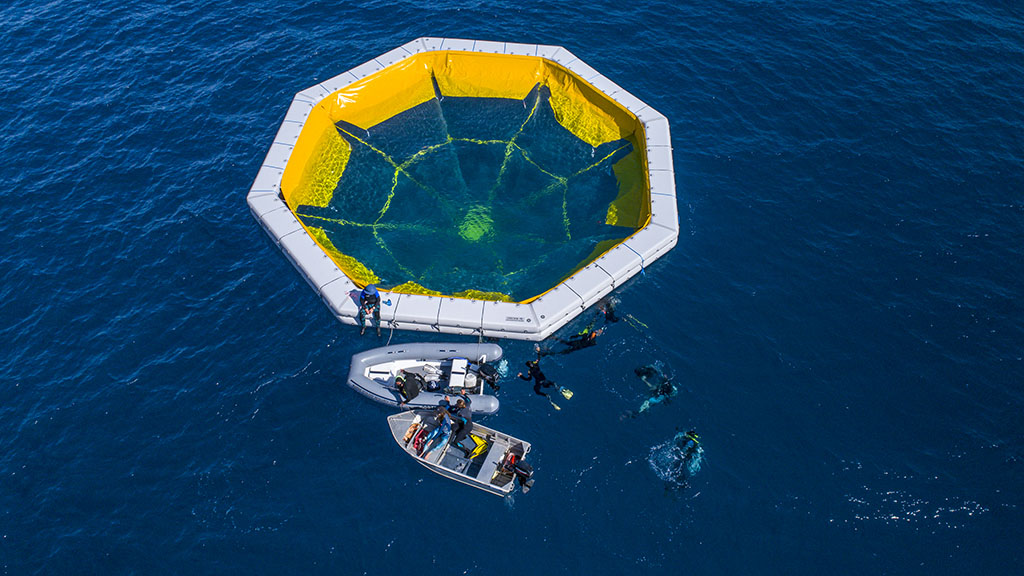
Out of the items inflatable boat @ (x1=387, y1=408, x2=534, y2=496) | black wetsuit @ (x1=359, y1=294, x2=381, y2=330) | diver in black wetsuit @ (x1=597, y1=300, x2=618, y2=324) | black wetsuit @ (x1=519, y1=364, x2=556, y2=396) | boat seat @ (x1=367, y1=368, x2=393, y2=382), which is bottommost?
inflatable boat @ (x1=387, y1=408, x2=534, y2=496)

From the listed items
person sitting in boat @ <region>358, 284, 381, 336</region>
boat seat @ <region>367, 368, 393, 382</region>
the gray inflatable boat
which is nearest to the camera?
the gray inflatable boat

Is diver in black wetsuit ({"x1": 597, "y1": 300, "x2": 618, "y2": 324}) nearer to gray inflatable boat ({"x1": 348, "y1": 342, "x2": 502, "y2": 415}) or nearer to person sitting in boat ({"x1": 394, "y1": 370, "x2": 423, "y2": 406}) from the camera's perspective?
gray inflatable boat ({"x1": 348, "y1": 342, "x2": 502, "y2": 415})

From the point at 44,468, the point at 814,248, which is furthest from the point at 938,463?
the point at 44,468

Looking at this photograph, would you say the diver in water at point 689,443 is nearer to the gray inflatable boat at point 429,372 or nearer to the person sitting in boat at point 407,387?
the gray inflatable boat at point 429,372

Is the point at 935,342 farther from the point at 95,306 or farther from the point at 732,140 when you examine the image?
the point at 95,306

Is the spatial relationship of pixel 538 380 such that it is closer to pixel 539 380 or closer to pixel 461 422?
pixel 539 380

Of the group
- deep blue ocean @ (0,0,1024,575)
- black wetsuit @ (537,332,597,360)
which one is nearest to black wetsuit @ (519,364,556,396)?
deep blue ocean @ (0,0,1024,575)
